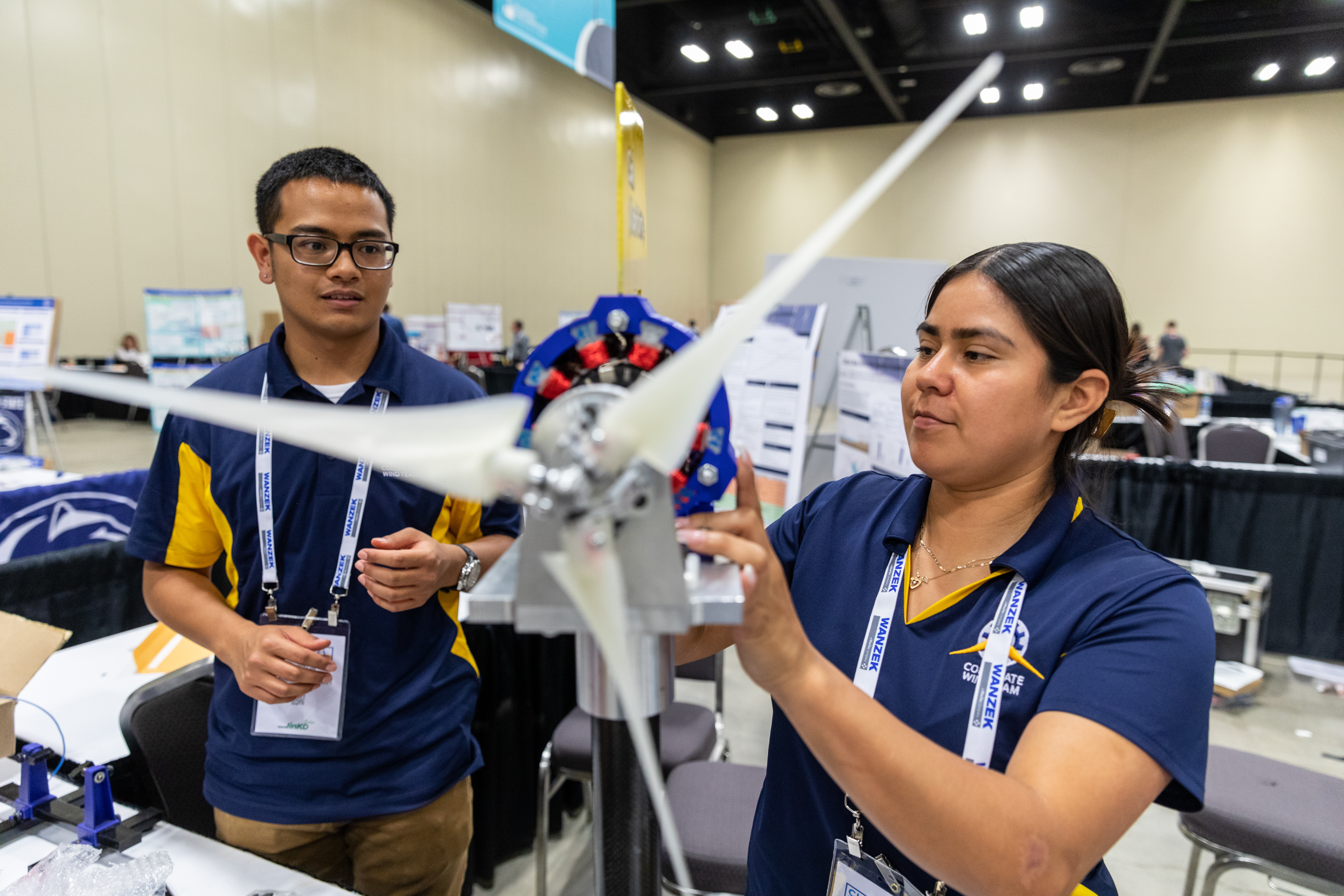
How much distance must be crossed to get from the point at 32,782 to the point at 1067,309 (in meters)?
1.64

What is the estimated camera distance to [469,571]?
126cm

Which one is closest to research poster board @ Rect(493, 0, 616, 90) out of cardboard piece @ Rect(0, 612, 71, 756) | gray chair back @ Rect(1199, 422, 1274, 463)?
cardboard piece @ Rect(0, 612, 71, 756)

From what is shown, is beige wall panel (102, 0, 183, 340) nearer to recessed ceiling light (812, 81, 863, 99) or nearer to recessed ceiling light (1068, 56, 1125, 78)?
recessed ceiling light (812, 81, 863, 99)

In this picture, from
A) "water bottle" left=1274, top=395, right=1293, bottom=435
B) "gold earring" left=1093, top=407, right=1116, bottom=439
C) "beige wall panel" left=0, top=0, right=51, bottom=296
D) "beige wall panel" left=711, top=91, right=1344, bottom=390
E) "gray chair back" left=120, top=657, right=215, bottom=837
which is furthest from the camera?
"beige wall panel" left=711, top=91, right=1344, bottom=390

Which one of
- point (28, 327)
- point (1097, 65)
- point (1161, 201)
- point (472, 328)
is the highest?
point (1097, 65)

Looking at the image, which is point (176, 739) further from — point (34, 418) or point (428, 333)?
point (428, 333)

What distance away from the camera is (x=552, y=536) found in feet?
1.70

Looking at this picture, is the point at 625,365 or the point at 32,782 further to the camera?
the point at 32,782

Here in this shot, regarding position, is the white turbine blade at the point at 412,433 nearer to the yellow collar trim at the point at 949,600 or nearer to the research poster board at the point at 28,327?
the yellow collar trim at the point at 949,600

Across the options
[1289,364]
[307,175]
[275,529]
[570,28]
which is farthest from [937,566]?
[1289,364]

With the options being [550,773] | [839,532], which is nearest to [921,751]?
[839,532]

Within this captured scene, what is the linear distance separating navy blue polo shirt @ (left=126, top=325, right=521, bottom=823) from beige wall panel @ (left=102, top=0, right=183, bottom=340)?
868 centimetres

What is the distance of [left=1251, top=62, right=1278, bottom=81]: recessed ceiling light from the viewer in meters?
11.9

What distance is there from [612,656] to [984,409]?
0.65m
